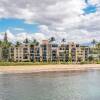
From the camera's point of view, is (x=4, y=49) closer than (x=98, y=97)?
No

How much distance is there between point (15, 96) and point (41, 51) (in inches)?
5127

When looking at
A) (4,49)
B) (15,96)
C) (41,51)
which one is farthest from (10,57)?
(15,96)

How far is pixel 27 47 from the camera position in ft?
574

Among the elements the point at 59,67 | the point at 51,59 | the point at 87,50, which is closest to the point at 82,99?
the point at 59,67

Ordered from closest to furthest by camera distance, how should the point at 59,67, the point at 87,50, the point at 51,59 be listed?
the point at 59,67, the point at 51,59, the point at 87,50

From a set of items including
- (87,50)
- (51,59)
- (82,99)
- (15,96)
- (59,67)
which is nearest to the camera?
(82,99)

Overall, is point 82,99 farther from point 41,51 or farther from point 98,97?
point 41,51

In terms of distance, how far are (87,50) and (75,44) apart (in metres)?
9.61

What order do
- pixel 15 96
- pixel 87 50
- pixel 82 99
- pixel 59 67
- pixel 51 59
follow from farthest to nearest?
1. pixel 87 50
2. pixel 51 59
3. pixel 59 67
4. pixel 15 96
5. pixel 82 99

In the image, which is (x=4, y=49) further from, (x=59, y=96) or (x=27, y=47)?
(x=59, y=96)

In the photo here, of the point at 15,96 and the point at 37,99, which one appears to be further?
the point at 15,96

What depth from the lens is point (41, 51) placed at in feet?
568

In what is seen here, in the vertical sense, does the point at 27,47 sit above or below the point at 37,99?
above

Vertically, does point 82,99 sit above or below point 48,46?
below
